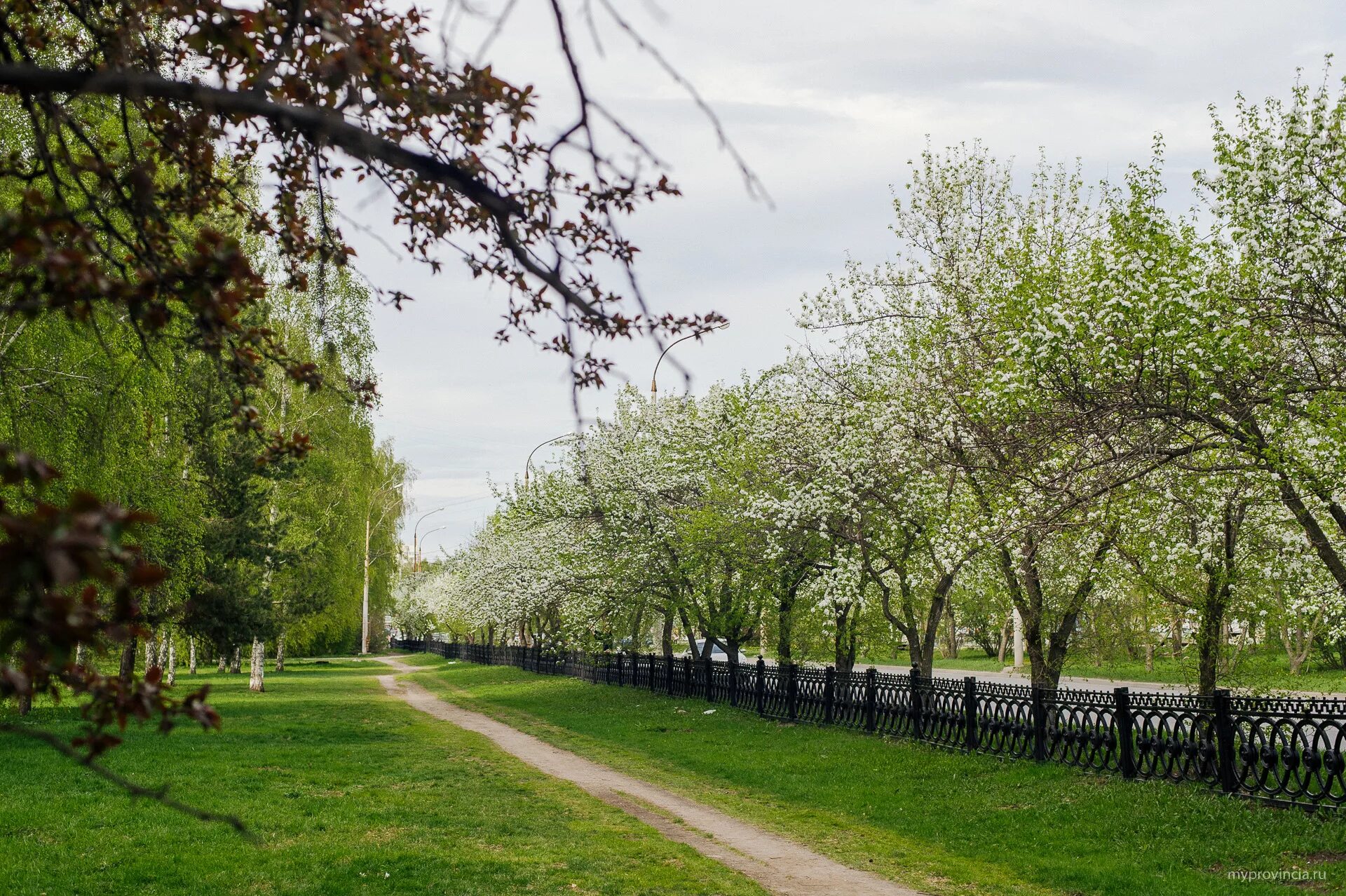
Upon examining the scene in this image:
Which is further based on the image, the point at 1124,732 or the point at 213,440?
the point at 213,440

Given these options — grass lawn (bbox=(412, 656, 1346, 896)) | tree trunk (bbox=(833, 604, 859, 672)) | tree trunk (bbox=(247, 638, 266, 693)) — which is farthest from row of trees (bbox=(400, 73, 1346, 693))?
tree trunk (bbox=(247, 638, 266, 693))

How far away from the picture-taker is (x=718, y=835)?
10555 millimetres

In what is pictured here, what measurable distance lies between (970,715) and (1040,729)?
1.74 metres

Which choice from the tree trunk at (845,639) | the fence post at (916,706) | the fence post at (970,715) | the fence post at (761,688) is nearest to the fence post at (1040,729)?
the fence post at (970,715)

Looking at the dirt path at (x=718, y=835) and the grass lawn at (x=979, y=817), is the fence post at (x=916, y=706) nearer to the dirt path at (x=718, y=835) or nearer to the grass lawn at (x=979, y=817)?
the grass lawn at (x=979, y=817)

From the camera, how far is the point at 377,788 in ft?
42.5

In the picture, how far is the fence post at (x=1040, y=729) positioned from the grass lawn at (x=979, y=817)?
6.6 inches

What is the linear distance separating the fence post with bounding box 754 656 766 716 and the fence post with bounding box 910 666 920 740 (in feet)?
19.1

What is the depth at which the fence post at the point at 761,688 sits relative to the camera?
72.2 ft

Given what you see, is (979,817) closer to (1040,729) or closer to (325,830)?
(1040,729)

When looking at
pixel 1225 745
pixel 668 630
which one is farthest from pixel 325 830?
pixel 668 630

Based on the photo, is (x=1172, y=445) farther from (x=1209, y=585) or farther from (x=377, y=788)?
(x=377, y=788)

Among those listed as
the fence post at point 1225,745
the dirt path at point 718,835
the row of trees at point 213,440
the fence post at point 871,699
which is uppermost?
the row of trees at point 213,440

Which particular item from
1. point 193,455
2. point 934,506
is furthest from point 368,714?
point 934,506
